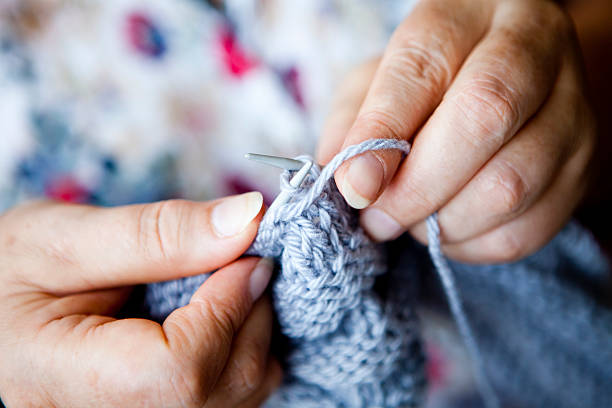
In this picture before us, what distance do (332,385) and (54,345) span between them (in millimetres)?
366

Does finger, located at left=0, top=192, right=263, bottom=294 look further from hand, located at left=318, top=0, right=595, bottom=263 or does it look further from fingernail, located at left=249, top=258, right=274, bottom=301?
hand, located at left=318, top=0, right=595, bottom=263

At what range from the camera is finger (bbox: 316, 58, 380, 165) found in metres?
0.60

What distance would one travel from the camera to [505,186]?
1.77 ft

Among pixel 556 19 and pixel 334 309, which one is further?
pixel 556 19

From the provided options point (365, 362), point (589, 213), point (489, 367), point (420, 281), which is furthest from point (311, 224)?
point (589, 213)

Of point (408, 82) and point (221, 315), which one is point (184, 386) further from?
point (408, 82)

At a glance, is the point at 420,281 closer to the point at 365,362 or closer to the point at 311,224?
the point at 365,362

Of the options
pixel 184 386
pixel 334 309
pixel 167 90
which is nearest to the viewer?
pixel 184 386

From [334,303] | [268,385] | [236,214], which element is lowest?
[268,385]

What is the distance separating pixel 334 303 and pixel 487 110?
303 millimetres

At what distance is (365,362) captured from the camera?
1.90ft

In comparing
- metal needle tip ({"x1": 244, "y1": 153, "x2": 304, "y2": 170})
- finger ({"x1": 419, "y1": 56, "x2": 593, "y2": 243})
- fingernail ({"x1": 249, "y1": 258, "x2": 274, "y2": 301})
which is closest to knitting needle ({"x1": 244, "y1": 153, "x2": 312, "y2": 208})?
metal needle tip ({"x1": 244, "y1": 153, "x2": 304, "y2": 170})

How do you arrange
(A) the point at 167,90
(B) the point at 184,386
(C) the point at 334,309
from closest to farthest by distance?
(B) the point at 184,386 → (C) the point at 334,309 → (A) the point at 167,90

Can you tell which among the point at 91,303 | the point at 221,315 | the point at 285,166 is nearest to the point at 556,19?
the point at 285,166
